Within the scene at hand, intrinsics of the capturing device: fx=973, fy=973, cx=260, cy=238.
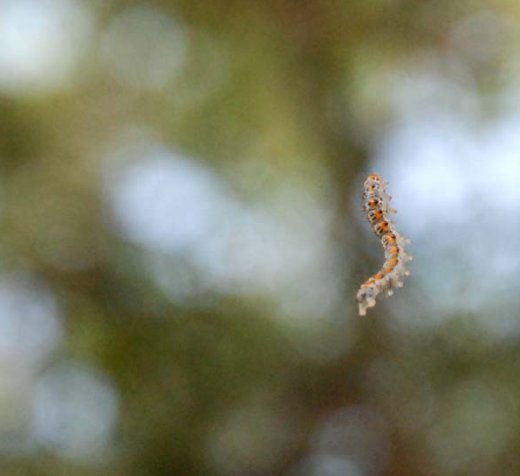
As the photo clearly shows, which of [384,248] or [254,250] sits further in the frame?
[254,250]

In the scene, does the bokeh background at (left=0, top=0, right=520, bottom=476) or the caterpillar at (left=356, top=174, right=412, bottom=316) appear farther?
the bokeh background at (left=0, top=0, right=520, bottom=476)

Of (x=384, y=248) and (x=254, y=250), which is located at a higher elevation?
(x=254, y=250)

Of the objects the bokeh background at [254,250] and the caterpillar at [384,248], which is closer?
the caterpillar at [384,248]

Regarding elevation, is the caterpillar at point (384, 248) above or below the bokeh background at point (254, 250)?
below

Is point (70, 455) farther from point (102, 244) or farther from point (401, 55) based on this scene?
point (401, 55)

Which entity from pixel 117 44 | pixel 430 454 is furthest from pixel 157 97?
pixel 430 454
